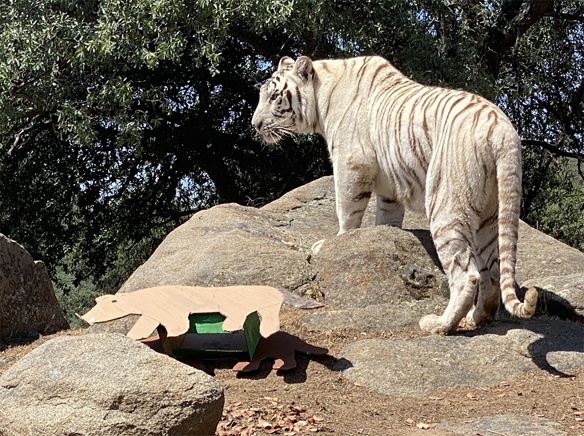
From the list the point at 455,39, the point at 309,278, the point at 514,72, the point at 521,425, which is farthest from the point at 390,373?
the point at 514,72

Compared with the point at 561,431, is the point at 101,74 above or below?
above

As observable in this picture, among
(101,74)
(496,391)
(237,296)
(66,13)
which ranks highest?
(66,13)

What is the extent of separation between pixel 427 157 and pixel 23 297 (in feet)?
12.2

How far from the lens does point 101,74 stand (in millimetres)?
11625

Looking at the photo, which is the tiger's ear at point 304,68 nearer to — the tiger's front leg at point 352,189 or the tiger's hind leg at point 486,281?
the tiger's front leg at point 352,189

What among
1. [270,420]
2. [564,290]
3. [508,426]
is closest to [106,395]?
[270,420]

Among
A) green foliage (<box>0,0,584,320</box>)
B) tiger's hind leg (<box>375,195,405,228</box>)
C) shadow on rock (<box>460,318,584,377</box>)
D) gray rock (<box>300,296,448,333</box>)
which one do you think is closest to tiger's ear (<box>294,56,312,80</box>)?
tiger's hind leg (<box>375,195,405,228</box>)

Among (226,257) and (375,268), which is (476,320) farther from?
(226,257)

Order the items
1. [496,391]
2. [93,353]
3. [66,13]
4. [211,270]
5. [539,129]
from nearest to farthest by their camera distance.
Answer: [93,353] < [496,391] < [211,270] < [66,13] < [539,129]

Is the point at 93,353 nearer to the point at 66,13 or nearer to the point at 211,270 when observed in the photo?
the point at 211,270

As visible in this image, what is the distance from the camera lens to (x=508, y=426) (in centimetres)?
449

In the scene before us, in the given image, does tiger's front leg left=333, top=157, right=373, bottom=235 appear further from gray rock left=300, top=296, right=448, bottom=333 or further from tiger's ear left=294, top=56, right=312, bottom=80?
gray rock left=300, top=296, right=448, bottom=333

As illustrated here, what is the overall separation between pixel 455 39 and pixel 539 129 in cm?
365

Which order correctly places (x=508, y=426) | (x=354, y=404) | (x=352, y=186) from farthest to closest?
(x=352, y=186), (x=354, y=404), (x=508, y=426)
